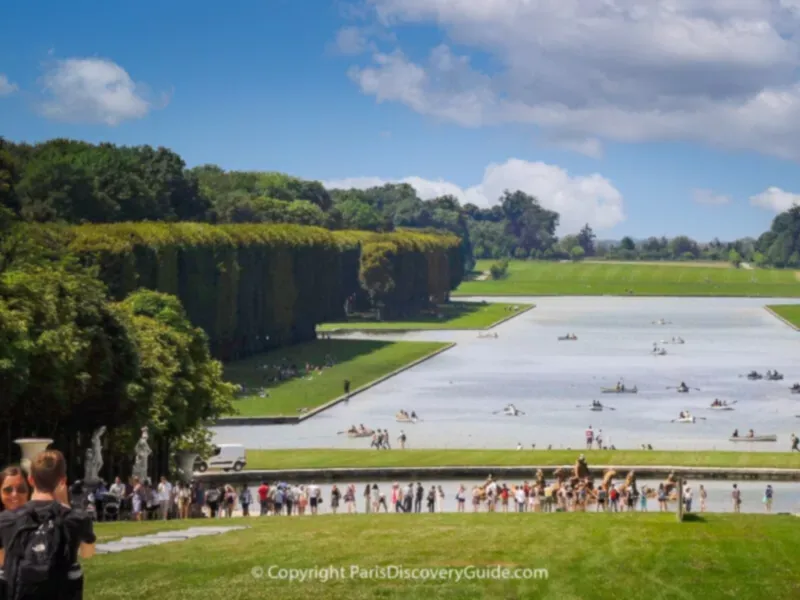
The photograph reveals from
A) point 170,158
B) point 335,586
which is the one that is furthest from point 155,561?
point 170,158

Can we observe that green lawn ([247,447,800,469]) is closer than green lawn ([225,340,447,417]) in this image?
Yes

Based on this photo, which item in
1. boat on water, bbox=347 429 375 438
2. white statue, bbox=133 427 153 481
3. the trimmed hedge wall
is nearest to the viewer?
white statue, bbox=133 427 153 481

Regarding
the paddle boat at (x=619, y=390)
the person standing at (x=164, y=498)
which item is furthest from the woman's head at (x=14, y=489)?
the paddle boat at (x=619, y=390)

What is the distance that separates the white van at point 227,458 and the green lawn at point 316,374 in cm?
1771

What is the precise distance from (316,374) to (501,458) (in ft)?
121

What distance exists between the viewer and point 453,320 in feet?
487

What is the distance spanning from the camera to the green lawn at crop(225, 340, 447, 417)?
73.4 m

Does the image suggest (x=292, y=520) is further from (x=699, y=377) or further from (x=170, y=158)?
(x=170, y=158)

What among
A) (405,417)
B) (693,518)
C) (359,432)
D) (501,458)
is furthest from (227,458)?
(693,518)

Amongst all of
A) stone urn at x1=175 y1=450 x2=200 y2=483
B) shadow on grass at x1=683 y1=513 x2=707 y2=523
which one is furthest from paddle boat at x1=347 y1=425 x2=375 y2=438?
shadow on grass at x1=683 y1=513 x2=707 y2=523

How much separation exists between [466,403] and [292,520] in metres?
46.8

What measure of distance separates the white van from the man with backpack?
39828 mm

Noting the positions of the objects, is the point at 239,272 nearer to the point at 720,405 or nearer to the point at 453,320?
the point at 720,405

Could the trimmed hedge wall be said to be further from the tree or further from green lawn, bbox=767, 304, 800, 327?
green lawn, bbox=767, 304, 800, 327
